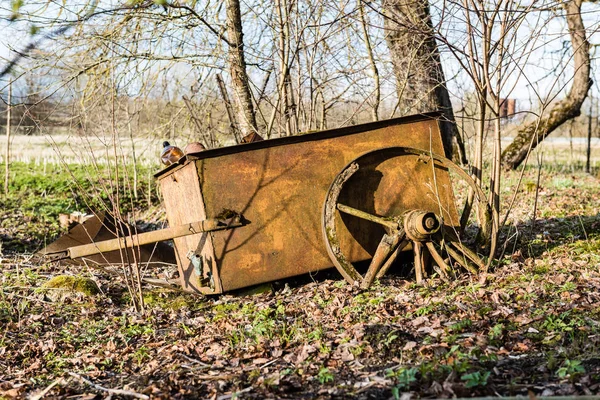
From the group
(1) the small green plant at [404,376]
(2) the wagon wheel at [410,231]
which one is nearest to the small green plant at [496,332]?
(1) the small green plant at [404,376]

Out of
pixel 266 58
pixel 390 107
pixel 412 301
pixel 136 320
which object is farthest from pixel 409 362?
pixel 390 107

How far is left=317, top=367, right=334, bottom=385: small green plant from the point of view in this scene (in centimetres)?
313

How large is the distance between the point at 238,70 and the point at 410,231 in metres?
4.50

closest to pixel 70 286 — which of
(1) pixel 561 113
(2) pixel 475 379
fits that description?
(2) pixel 475 379

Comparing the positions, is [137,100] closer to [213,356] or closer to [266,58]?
[266,58]

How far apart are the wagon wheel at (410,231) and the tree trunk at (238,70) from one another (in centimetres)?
382

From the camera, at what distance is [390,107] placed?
934 centimetres

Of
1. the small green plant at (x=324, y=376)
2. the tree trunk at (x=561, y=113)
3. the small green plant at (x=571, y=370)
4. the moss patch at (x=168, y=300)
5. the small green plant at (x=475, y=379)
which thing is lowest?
the small green plant at (x=571, y=370)

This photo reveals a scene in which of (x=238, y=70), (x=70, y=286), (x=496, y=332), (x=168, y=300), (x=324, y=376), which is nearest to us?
(x=324, y=376)

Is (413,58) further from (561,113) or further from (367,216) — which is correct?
(561,113)

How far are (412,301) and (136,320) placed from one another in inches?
83.2

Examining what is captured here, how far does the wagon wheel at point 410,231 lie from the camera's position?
4.91m

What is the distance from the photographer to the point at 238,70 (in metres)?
8.54

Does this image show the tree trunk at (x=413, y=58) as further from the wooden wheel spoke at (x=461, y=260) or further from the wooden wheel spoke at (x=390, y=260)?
the wooden wheel spoke at (x=390, y=260)
